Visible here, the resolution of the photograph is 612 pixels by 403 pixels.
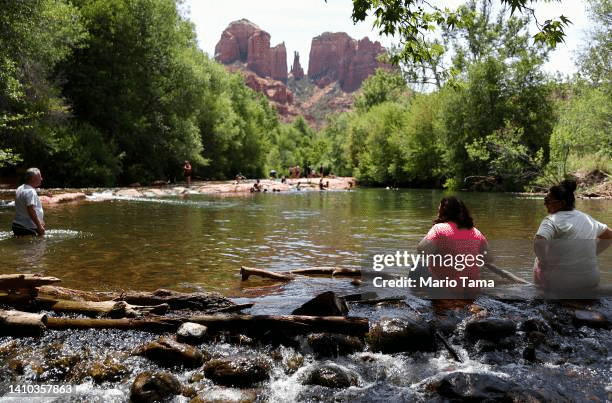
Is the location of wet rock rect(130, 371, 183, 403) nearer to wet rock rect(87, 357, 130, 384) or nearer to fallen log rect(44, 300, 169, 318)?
wet rock rect(87, 357, 130, 384)

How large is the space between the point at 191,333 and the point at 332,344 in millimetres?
1616

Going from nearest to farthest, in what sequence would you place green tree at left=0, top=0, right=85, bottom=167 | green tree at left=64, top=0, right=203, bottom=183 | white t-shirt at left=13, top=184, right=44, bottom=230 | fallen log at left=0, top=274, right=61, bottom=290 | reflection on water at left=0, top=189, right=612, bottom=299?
fallen log at left=0, top=274, right=61, bottom=290, reflection on water at left=0, top=189, right=612, bottom=299, white t-shirt at left=13, top=184, right=44, bottom=230, green tree at left=0, top=0, right=85, bottom=167, green tree at left=64, top=0, right=203, bottom=183

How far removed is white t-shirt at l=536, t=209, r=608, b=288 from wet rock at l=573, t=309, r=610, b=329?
629 millimetres

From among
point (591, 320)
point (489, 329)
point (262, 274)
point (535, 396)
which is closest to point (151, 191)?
point (262, 274)

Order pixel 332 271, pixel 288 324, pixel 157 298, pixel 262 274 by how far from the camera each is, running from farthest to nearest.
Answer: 1. pixel 332 271
2. pixel 262 274
3. pixel 157 298
4. pixel 288 324

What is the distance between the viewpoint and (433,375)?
5137mm

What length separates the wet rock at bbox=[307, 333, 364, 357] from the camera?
559 centimetres

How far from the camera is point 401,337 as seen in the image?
5766mm

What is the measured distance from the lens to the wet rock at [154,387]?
180 inches

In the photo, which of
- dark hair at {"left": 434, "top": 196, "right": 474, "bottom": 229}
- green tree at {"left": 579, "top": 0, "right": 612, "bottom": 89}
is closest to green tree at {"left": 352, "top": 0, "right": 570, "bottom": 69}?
dark hair at {"left": 434, "top": 196, "right": 474, "bottom": 229}

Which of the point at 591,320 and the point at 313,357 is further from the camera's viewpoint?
the point at 591,320

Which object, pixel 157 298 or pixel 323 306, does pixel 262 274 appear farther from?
pixel 323 306

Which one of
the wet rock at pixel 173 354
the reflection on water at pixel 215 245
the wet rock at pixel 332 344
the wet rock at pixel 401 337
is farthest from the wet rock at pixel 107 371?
the reflection on water at pixel 215 245

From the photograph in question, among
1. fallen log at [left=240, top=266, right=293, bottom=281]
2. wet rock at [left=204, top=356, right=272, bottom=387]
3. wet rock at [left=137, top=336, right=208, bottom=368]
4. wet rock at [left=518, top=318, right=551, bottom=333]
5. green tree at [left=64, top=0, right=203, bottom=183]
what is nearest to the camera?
wet rock at [left=204, top=356, right=272, bottom=387]
